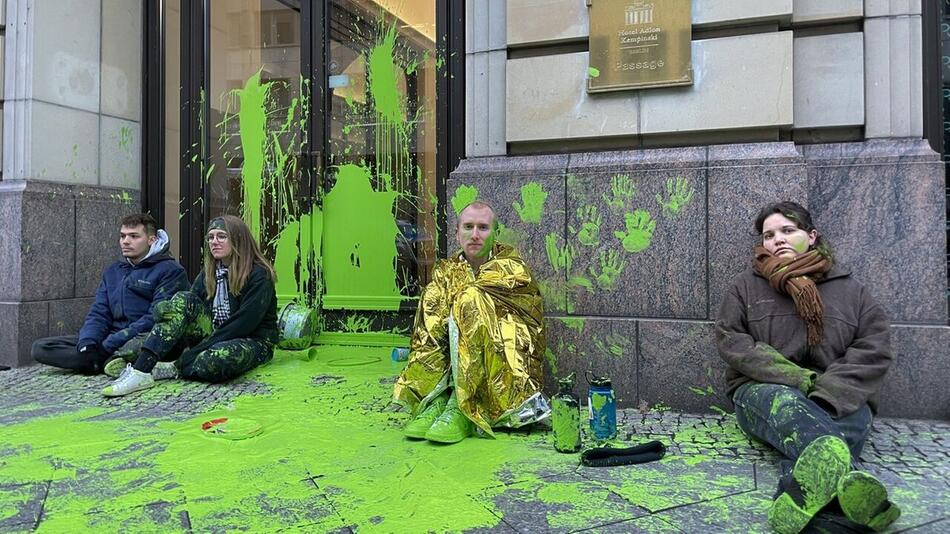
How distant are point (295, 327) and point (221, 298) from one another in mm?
914

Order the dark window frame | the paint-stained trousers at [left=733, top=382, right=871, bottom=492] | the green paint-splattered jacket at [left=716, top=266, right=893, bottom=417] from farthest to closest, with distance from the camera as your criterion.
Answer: the dark window frame → the green paint-splattered jacket at [left=716, top=266, right=893, bottom=417] → the paint-stained trousers at [left=733, top=382, right=871, bottom=492]

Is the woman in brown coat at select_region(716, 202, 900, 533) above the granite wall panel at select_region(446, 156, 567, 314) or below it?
below

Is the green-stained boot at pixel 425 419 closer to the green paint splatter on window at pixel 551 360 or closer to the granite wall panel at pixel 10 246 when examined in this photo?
the green paint splatter on window at pixel 551 360

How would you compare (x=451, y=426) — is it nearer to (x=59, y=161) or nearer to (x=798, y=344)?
(x=798, y=344)

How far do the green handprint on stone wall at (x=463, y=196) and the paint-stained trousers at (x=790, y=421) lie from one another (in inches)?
89.4

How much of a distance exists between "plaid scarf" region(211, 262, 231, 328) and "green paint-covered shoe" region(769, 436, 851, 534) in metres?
4.23

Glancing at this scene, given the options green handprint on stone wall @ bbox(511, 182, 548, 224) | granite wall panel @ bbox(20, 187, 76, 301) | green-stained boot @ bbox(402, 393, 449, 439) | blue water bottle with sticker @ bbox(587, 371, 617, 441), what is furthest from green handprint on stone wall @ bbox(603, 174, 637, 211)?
granite wall panel @ bbox(20, 187, 76, 301)

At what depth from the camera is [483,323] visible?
359 cm

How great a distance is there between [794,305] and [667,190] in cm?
119

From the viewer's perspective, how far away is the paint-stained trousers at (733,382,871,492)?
8.93ft

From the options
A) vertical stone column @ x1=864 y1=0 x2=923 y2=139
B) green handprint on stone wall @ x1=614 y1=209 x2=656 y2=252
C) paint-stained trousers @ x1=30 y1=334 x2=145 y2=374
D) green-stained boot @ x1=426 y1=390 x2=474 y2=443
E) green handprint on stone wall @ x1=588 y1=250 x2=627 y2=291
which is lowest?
green-stained boot @ x1=426 y1=390 x2=474 y2=443

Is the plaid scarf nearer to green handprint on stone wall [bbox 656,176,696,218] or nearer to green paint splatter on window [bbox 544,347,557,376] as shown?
green paint splatter on window [bbox 544,347,557,376]

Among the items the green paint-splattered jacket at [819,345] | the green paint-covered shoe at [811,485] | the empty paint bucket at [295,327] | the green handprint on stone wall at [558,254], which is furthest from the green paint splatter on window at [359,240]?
the green paint-covered shoe at [811,485]

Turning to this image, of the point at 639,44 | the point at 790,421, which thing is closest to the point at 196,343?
the point at 639,44
